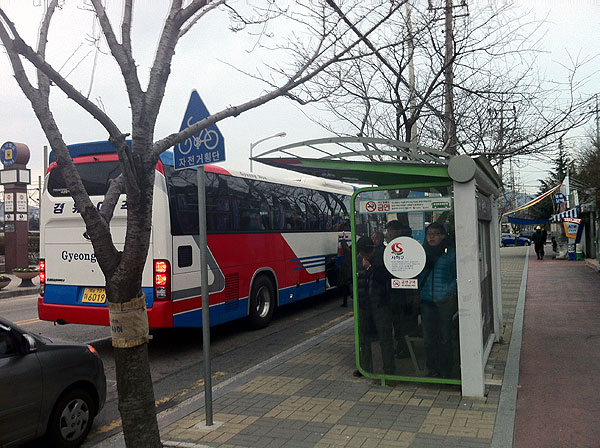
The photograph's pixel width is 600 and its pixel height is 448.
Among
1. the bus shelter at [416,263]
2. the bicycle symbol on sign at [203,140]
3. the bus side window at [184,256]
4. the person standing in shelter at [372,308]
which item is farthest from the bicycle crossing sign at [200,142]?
the bus side window at [184,256]

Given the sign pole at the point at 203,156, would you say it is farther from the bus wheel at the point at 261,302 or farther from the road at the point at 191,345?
the bus wheel at the point at 261,302

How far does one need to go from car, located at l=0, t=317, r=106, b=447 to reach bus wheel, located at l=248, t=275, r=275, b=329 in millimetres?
4925

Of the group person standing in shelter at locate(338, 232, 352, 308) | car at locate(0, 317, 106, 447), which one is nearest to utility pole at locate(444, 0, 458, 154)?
person standing in shelter at locate(338, 232, 352, 308)

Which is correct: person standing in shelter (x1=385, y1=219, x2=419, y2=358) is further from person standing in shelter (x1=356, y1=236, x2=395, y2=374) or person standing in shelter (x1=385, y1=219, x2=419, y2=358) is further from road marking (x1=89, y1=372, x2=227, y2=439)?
road marking (x1=89, y1=372, x2=227, y2=439)

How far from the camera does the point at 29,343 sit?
4.63 meters

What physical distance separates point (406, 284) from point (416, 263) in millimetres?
260

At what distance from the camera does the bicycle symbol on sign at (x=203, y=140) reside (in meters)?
5.07

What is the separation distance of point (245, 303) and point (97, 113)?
6.48 meters

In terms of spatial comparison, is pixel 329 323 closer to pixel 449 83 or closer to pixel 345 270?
pixel 345 270

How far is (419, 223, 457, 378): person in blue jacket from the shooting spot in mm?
6004

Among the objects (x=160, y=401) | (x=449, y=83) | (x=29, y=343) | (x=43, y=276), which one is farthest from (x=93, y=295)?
(x=449, y=83)

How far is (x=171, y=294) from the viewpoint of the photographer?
7.95m

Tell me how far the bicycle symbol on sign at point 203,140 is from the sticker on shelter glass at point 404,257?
7.78ft

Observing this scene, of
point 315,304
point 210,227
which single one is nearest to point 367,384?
point 210,227
